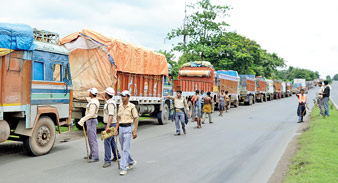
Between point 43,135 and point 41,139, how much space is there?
0.12 m

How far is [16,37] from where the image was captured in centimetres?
745

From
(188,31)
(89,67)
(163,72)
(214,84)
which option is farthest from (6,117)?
(188,31)

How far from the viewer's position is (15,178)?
20.3 feet

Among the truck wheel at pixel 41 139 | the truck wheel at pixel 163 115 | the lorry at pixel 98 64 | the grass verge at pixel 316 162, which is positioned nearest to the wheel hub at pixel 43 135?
the truck wheel at pixel 41 139

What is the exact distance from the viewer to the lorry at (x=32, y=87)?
738 centimetres

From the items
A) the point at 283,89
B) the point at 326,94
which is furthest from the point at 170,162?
the point at 283,89

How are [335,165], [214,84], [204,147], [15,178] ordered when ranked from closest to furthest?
[15,178], [335,165], [204,147], [214,84]

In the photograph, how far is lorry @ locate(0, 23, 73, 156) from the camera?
7379mm

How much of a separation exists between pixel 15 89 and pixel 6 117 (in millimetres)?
798

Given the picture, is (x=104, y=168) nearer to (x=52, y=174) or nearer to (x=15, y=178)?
(x=52, y=174)

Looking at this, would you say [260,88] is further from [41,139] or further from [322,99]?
[41,139]

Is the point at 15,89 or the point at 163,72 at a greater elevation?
the point at 163,72

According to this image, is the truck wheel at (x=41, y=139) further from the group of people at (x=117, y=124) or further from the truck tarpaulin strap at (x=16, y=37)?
the truck tarpaulin strap at (x=16, y=37)

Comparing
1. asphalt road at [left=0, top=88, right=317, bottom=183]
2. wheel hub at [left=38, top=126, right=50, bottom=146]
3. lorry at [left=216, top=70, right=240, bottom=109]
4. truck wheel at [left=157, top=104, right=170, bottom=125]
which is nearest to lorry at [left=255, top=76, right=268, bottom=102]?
lorry at [left=216, top=70, right=240, bottom=109]
